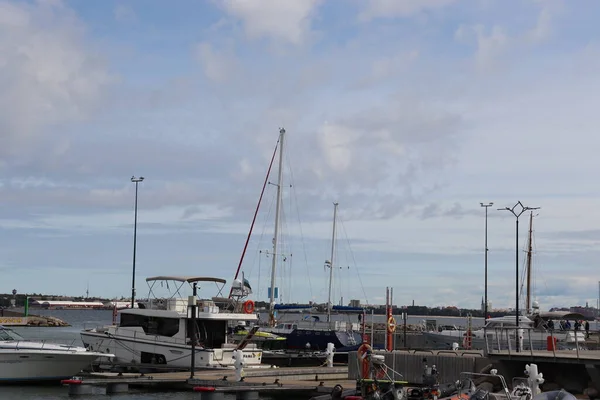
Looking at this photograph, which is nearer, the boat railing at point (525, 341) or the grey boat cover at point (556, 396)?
the grey boat cover at point (556, 396)

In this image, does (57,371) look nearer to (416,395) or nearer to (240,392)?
(240,392)

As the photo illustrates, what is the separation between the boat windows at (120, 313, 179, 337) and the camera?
125 ft

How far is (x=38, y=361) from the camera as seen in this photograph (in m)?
34.4

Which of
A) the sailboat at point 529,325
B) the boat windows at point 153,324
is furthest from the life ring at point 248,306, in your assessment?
the sailboat at point 529,325

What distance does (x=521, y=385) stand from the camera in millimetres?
24812

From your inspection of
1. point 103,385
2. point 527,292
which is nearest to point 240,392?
point 103,385

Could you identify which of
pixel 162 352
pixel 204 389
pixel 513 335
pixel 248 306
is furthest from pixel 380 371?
pixel 513 335

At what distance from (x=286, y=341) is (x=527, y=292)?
730 inches

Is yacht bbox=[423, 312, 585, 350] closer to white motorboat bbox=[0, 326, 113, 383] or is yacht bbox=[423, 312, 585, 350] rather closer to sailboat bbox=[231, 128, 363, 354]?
Result: sailboat bbox=[231, 128, 363, 354]

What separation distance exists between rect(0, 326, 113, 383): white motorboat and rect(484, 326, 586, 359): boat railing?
624 inches

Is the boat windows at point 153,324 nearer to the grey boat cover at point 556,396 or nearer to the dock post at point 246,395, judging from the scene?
the dock post at point 246,395

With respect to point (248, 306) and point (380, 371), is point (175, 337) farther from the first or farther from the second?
point (380, 371)

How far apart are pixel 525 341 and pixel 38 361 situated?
Result: 22.9 metres

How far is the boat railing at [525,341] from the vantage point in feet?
95.7
